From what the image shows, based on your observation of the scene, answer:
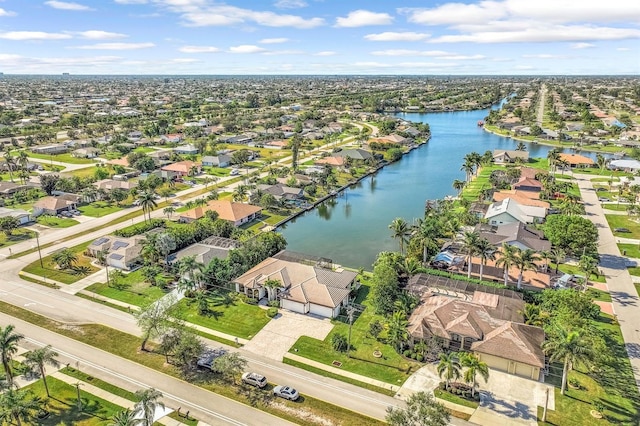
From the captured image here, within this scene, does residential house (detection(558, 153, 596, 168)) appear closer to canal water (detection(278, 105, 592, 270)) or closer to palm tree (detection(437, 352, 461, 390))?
canal water (detection(278, 105, 592, 270))

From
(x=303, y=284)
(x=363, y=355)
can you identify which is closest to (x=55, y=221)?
(x=303, y=284)

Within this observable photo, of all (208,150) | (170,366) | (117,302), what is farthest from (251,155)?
(170,366)

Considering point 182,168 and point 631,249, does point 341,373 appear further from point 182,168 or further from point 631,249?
point 182,168

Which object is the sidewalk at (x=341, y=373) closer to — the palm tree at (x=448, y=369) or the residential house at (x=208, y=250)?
the palm tree at (x=448, y=369)

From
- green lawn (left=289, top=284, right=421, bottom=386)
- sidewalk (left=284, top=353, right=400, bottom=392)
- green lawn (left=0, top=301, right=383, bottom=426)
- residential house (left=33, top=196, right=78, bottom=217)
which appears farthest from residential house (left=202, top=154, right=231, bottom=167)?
sidewalk (left=284, top=353, right=400, bottom=392)

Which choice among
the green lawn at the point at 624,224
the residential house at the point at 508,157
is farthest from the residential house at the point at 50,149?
the green lawn at the point at 624,224

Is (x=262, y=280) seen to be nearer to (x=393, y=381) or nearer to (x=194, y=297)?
(x=194, y=297)
